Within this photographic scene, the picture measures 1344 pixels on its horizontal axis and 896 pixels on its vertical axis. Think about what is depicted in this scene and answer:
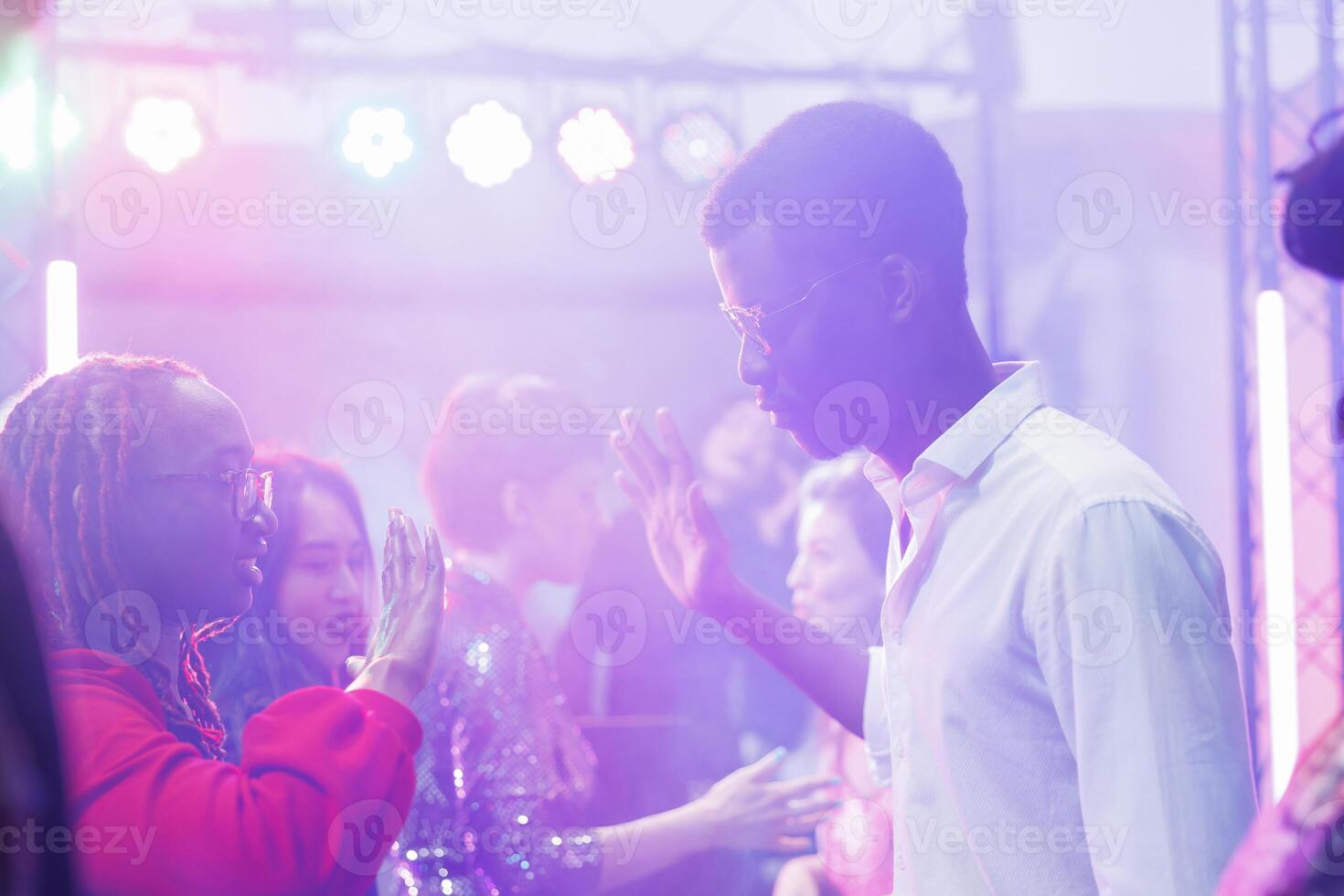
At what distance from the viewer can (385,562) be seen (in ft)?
5.33

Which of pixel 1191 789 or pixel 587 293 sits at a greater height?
pixel 587 293

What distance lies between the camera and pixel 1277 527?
4.04 m

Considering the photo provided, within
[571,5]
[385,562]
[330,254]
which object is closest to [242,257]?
[330,254]

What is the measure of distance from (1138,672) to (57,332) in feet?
10.6

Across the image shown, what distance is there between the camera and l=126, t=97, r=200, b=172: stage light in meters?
5.30

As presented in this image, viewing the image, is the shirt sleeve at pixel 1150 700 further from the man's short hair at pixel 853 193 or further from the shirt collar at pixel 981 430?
the man's short hair at pixel 853 193

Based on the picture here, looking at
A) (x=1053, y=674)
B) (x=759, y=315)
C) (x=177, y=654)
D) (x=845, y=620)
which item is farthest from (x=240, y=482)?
(x=845, y=620)

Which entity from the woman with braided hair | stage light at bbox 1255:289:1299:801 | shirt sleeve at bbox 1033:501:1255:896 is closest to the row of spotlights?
stage light at bbox 1255:289:1299:801

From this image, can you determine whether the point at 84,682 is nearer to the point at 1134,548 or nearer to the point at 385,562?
the point at 385,562

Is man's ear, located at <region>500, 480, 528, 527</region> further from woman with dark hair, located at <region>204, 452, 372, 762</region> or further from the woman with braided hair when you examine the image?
the woman with braided hair

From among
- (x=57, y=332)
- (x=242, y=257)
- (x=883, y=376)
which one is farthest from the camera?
(x=242, y=257)

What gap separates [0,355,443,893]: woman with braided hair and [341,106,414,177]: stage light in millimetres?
3722

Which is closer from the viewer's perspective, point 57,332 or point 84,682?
point 84,682

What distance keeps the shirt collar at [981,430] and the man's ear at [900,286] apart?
0.16m
